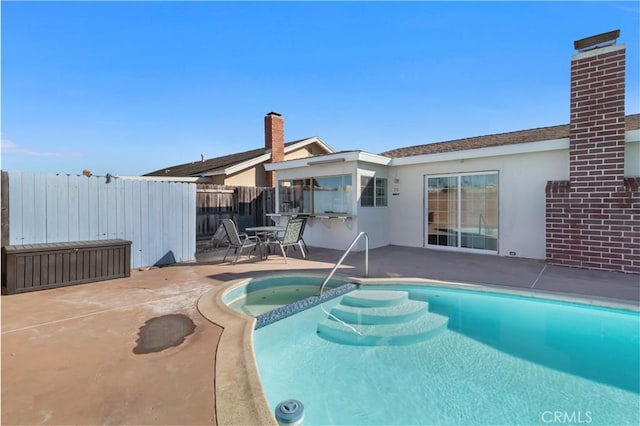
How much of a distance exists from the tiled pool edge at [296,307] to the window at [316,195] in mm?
4466

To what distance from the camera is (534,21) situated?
8.62 metres

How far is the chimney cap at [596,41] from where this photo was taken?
7.57 m

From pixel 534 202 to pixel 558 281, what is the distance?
2.95 m

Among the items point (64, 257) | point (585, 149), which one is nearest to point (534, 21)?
point (585, 149)

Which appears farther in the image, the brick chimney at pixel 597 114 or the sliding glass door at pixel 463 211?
the sliding glass door at pixel 463 211

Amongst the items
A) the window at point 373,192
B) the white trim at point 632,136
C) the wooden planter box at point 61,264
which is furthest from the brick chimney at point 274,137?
the white trim at point 632,136

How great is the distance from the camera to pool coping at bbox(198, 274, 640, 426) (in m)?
2.42

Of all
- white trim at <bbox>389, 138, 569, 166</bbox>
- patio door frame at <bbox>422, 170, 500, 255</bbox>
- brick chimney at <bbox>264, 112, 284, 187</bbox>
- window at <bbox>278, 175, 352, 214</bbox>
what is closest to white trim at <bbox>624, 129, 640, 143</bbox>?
white trim at <bbox>389, 138, 569, 166</bbox>

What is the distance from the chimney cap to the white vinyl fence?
10.4 metres

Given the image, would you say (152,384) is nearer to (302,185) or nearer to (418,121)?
(302,185)

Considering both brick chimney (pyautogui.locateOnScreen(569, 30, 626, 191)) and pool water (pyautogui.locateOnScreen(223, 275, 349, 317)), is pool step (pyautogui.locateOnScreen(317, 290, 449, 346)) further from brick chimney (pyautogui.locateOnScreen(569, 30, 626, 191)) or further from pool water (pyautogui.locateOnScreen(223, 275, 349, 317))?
brick chimney (pyautogui.locateOnScreen(569, 30, 626, 191))

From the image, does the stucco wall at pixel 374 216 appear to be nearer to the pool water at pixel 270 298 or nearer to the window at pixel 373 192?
the window at pixel 373 192

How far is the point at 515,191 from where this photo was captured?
9016 mm

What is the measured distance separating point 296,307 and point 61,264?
4.54 meters
